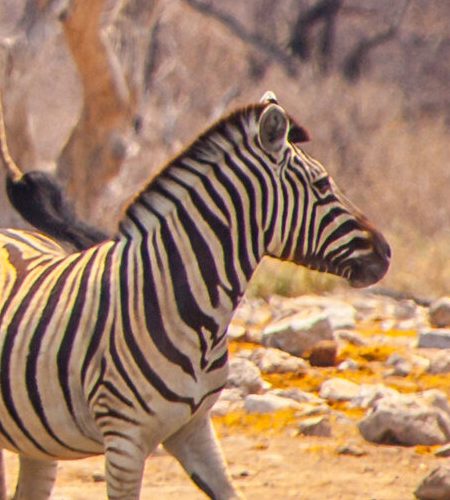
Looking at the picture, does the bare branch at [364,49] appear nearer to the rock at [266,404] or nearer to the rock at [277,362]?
the rock at [277,362]

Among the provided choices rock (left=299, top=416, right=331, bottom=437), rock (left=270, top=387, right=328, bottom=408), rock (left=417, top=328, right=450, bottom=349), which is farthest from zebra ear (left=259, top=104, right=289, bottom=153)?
rock (left=417, top=328, right=450, bottom=349)

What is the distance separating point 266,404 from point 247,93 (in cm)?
1381

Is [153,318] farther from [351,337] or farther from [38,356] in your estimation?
[351,337]

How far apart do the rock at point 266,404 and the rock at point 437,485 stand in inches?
71.5

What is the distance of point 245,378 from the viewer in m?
9.13

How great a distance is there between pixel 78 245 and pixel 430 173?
38.8ft

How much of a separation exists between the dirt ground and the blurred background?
10.0 ft

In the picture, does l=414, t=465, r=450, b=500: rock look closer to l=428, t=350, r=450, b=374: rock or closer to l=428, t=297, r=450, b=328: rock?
l=428, t=350, r=450, b=374: rock

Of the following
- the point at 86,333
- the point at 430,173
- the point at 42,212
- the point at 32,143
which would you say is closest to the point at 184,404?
the point at 86,333

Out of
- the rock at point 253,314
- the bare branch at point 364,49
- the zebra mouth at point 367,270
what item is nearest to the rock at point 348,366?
the rock at point 253,314

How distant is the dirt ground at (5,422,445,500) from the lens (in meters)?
7.13

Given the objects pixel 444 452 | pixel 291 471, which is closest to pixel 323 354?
pixel 444 452

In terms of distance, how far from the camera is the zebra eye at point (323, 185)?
227 inches

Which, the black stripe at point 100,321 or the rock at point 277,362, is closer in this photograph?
the black stripe at point 100,321
